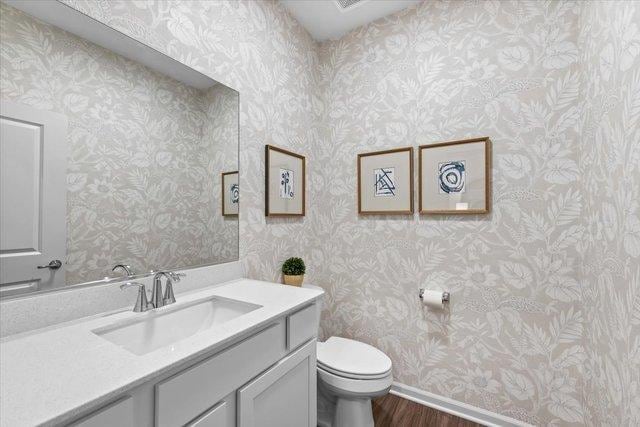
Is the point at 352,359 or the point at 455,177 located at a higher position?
the point at 455,177

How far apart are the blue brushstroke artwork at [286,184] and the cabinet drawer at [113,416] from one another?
53.2 inches

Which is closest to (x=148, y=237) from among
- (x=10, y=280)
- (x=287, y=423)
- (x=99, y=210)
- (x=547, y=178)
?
(x=99, y=210)

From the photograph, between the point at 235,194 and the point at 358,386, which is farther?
the point at 235,194

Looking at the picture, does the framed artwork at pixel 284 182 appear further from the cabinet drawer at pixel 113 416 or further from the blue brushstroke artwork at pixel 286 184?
the cabinet drawer at pixel 113 416

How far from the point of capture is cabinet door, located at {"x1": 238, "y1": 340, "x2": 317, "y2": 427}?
895 mm

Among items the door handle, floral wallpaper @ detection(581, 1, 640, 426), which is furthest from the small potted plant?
floral wallpaper @ detection(581, 1, 640, 426)

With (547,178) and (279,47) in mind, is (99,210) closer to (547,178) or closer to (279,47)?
(279,47)

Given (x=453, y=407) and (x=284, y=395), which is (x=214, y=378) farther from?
(x=453, y=407)

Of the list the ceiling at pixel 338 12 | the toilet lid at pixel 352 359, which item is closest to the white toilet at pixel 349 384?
the toilet lid at pixel 352 359

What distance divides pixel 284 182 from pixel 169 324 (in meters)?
1.06

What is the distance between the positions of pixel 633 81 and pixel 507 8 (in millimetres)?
1031

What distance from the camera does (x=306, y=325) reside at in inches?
46.5

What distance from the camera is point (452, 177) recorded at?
1.72 meters

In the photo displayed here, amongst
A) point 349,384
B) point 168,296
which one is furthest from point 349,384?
point 168,296
